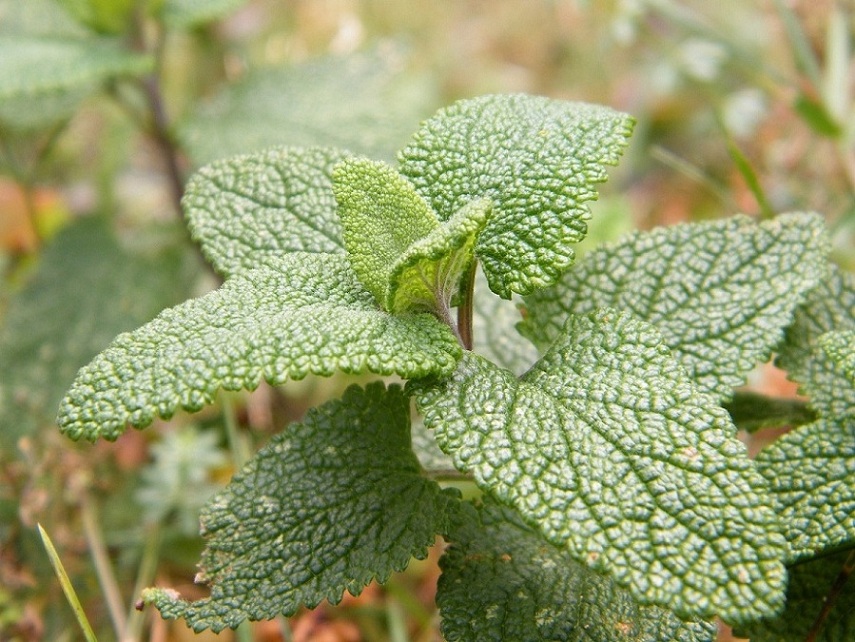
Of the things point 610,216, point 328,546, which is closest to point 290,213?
point 328,546

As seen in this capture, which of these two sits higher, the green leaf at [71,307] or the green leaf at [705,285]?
the green leaf at [705,285]

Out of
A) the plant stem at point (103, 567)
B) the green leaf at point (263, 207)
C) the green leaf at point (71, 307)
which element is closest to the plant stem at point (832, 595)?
the green leaf at point (263, 207)

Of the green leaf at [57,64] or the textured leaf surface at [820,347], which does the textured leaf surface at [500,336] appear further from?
the green leaf at [57,64]

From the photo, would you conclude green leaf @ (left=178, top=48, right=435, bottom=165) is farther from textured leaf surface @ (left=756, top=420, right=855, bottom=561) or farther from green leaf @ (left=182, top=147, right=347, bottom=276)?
textured leaf surface @ (left=756, top=420, right=855, bottom=561)

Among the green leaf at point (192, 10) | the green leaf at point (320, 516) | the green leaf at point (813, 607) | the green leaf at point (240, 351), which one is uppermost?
the green leaf at point (192, 10)

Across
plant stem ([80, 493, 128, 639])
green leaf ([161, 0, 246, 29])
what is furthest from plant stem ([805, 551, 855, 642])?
green leaf ([161, 0, 246, 29])

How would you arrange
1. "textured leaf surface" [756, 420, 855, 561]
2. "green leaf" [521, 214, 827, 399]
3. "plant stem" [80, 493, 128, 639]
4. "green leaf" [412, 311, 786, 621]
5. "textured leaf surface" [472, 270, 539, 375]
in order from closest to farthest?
"green leaf" [412, 311, 786, 621], "textured leaf surface" [756, 420, 855, 561], "green leaf" [521, 214, 827, 399], "textured leaf surface" [472, 270, 539, 375], "plant stem" [80, 493, 128, 639]

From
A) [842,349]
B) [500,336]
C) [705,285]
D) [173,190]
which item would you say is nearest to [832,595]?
[842,349]
